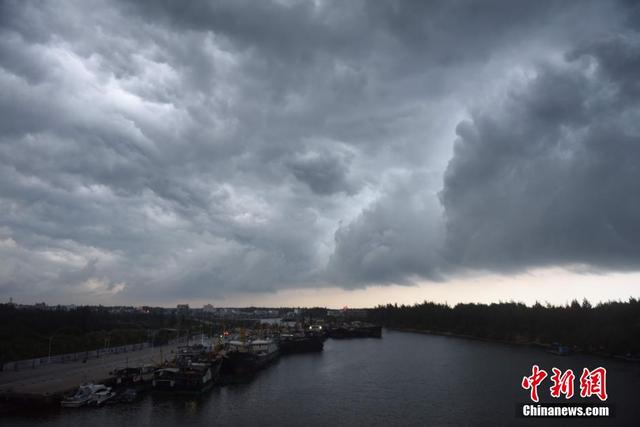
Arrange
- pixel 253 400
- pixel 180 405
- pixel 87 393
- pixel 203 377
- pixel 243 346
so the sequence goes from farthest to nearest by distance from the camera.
Result: 1. pixel 243 346
2. pixel 203 377
3. pixel 253 400
4. pixel 180 405
5. pixel 87 393

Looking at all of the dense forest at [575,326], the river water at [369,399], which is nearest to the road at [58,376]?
the river water at [369,399]

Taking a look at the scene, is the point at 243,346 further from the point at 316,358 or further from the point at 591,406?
the point at 591,406

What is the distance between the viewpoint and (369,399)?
63.9 metres

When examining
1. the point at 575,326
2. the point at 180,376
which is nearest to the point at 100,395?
the point at 180,376

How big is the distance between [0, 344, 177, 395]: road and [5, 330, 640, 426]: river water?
7.32m

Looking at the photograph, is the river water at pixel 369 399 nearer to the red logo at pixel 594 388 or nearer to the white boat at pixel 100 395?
the red logo at pixel 594 388

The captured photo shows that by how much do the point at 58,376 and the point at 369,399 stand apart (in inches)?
1747

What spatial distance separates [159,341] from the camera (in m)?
132

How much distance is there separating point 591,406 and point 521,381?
1970 centimetres

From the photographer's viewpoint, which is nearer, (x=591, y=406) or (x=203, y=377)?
(x=591, y=406)

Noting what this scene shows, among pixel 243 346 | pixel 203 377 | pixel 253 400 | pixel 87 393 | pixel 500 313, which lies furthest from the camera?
pixel 500 313

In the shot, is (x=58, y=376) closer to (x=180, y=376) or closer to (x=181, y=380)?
(x=180, y=376)

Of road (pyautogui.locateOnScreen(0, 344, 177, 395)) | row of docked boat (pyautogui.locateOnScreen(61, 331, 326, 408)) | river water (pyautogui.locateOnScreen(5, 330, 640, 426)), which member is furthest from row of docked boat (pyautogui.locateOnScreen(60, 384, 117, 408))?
road (pyautogui.locateOnScreen(0, 344, 177, 395))

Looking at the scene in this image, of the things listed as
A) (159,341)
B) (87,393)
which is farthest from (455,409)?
(159,341)
